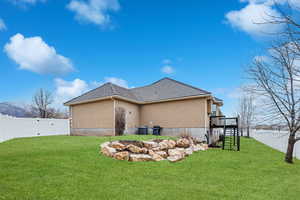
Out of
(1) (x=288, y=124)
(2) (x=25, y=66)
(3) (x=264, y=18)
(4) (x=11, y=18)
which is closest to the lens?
(3) (x=264, y=18)

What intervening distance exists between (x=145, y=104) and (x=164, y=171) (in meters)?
9.94

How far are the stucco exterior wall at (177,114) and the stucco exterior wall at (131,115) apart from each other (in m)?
0.49

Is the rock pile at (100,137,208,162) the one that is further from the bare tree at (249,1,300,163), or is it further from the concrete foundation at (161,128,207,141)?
the bare tree at (249,1,300,163)

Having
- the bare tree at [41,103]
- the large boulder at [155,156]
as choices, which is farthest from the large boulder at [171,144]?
the bare tree at [41,103]

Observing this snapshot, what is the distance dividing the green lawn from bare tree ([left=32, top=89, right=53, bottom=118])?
2574 centimetres

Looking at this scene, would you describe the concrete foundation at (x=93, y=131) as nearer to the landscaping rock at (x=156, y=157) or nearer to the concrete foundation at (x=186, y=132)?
the concrete foundation at (x=186, y=132)

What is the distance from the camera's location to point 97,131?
14.1 metres

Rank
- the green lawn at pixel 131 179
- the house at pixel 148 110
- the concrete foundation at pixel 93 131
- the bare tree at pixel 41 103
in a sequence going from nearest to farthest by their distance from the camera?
the green lawn at pixel 131 179 < the house at pixel 148 110 < the concrete foundation at pixel 93 131 < the bare tree at pixel 41 103

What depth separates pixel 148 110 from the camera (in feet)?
50.1

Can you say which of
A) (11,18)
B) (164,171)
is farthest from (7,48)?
(164,171)

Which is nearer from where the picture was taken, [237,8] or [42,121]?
[237,8]

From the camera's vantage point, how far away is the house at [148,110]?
42.6 ft

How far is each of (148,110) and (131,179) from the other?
1045 centimetres

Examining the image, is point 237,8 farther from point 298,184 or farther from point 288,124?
point 298,184
